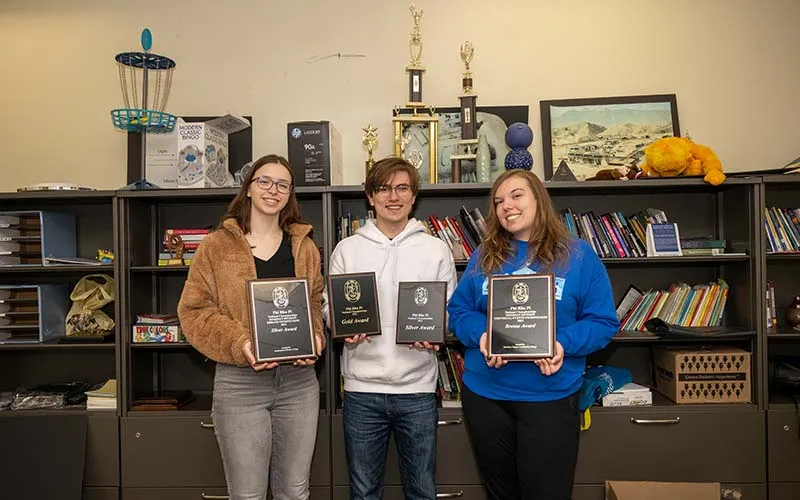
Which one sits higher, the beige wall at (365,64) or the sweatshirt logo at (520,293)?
the beige wall at (365,64)

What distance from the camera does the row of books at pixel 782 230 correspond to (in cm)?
275

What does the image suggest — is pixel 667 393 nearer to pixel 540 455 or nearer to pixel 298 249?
pixel 540 455

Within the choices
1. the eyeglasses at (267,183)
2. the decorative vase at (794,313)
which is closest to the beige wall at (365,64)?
the decorative vase at (794,313)

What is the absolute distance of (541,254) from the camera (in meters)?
1.95

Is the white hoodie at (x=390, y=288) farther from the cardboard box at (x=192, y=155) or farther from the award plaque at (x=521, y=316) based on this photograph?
the cardboard box at (x=192, y=155)

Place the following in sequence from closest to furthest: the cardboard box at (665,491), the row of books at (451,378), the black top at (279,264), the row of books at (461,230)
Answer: the black top at (279,264), the cardboard box at (665,491), the row of books at (451,378), the row of books at (461,230)

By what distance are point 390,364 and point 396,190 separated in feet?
2.23

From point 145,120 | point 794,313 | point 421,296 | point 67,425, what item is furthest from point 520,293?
point 67,425

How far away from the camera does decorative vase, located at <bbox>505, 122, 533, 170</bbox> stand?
2.64m

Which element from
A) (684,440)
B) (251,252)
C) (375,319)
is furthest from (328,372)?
(684,440)

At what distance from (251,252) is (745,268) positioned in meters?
2.28

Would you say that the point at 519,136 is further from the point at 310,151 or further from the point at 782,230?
the point at 782,230

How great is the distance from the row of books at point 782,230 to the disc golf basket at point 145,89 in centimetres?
301

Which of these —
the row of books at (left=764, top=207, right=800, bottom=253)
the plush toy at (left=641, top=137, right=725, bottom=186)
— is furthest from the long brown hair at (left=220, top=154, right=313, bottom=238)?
the row of books at (left=764, top=207, right=800, bottom=253)
